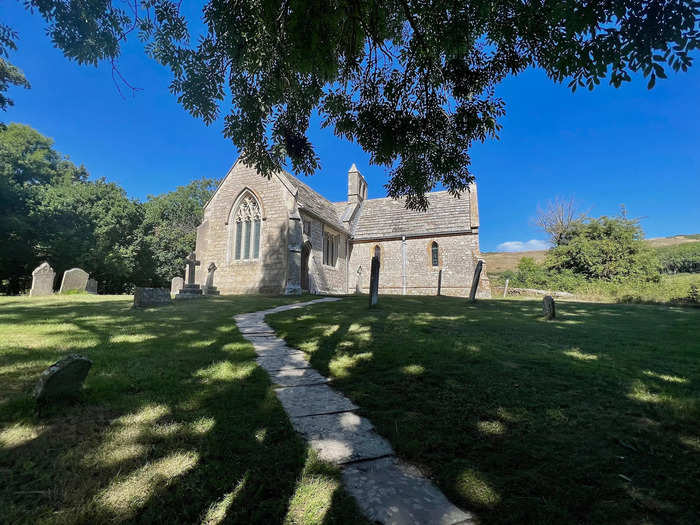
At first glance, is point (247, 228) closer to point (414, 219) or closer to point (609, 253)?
point (414, 219)

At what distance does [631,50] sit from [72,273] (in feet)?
69.0

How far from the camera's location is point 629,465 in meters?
2.09

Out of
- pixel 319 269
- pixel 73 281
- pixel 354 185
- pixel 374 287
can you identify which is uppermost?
pixel 354 185

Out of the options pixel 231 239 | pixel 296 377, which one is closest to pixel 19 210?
pixel 231 239

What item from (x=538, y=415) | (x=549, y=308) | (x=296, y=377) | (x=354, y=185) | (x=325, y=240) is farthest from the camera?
(x=354, y=185)

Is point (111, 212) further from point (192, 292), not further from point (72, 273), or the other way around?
point (192, 292)

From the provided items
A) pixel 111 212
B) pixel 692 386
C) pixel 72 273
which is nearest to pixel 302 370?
pixel 692 386

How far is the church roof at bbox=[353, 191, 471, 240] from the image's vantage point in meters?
23.5

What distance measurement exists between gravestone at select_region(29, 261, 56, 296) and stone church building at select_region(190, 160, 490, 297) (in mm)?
6797

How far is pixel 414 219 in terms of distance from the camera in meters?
25.2

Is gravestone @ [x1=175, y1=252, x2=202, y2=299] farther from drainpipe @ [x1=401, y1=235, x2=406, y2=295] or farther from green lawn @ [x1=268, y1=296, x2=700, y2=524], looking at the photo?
drainpipe @ [x1=401, y1=235, x2=406, y2=295]

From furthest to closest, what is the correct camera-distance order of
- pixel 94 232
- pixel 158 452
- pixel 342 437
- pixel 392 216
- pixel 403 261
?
1. pixel 392 216
2. pixel 403 261
3. pixel 94 232
4. pixel 342 437
5. pixel 158 452

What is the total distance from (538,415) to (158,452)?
3.16 metres

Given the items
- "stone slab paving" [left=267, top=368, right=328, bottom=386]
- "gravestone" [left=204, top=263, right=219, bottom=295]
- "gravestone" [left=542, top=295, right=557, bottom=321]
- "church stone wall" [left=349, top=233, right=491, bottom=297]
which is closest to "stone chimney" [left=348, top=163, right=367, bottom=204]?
"church stone wall" [left=349, top=233, right=491, bottom=297]
